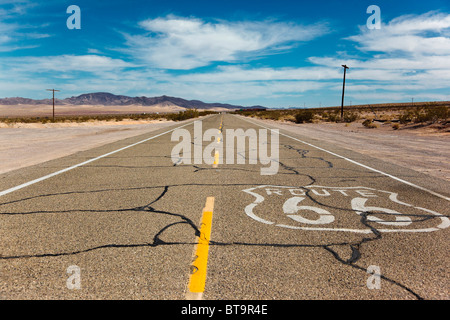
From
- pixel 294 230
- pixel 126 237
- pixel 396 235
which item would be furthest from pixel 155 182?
pixel 396 235

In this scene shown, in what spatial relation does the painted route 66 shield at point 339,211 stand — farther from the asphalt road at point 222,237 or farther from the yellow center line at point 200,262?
the yellow center line at point 200,262

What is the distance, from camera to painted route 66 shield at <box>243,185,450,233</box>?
461 cm

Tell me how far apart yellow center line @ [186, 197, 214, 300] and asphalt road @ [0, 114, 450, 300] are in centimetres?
2

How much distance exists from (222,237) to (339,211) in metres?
2.22

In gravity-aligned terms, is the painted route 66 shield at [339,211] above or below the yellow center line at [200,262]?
above

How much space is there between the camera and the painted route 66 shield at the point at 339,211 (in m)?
4.61

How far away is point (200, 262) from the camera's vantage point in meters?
3.40

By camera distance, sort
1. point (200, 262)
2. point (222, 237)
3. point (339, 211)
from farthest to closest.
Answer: point (339, 211) → point (222, 237) → point (200, 262)

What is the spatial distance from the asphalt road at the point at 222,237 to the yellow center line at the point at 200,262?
2 centimetres

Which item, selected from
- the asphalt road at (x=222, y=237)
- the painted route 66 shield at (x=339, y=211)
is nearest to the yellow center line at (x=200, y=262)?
the asphalt road at (x=222, y=237)

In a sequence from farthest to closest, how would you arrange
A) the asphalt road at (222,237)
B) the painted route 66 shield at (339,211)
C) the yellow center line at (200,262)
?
the painted route 66 shield at (339,211)
the asphalt road at (222,237)
the yellow center line at (200,262)

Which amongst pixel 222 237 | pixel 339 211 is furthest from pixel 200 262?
pixel 339 211

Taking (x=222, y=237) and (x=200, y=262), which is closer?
(x=200, y=262)

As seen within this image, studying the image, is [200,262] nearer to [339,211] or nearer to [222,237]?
[222,237]
